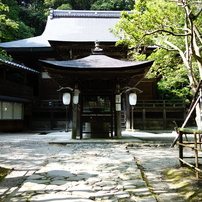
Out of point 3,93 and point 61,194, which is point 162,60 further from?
point 3,93

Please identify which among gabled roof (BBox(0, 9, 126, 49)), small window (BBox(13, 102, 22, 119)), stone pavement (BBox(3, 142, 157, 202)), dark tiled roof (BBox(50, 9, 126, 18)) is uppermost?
dark tiled roof (BBox(50, 9, 126, 18))

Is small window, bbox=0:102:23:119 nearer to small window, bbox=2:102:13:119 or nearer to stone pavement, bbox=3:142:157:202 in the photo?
small window, bbox=2:102:13:119

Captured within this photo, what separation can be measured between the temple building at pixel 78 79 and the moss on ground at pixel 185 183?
4605mm

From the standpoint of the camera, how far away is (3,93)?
14.1m

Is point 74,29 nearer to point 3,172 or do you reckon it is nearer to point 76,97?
point 76,97

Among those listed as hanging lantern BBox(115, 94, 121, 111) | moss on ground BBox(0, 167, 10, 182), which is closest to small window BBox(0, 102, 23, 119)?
hanging lantern BBox(115, 94, 121, 111)

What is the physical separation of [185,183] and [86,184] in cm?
155

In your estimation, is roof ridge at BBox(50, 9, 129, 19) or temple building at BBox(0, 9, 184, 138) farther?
roof ridge at BBox(50, 9, 129, 19)

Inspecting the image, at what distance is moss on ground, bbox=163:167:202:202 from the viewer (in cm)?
267

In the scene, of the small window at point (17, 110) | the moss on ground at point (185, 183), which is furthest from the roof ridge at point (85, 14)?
the moss on ground at point (185, 183)

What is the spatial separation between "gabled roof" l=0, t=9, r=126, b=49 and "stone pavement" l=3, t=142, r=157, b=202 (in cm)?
1366

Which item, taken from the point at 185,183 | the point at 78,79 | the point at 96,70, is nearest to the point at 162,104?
the point at 78,79

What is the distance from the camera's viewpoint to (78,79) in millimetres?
8555

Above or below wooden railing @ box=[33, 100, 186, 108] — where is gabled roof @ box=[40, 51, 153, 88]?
above
